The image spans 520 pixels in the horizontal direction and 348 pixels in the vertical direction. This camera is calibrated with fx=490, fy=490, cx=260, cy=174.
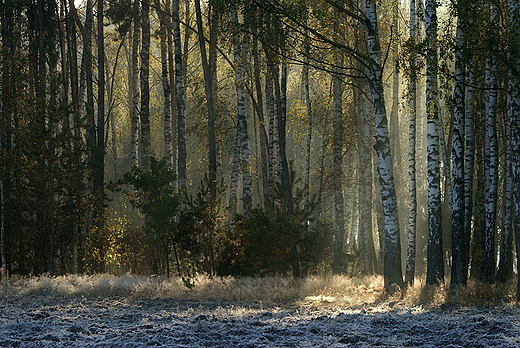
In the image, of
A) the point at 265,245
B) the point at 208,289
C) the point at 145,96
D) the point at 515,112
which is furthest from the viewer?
the point at 145,96

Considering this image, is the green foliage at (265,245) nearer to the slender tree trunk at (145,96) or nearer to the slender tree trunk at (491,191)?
the slender tree trunk at (491,191)

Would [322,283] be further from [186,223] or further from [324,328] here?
[324,328]

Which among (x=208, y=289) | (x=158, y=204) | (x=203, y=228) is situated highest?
(x=158, y=204)

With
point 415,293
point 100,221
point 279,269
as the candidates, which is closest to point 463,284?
point 415,293

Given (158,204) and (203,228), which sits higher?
(158,204)

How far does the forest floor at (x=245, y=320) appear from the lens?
5605 millimetres

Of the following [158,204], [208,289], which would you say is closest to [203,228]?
[158,204]

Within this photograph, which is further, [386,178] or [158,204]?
[158,204]

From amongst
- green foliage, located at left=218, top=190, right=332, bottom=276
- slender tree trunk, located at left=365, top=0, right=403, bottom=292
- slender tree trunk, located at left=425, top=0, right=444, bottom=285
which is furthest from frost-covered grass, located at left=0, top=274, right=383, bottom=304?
slender tree trunk, located at left=425, top=0, right=444, bottom=285

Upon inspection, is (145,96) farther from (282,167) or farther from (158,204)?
(282,167)

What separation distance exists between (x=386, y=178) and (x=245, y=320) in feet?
18.5

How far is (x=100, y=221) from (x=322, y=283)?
7.35m

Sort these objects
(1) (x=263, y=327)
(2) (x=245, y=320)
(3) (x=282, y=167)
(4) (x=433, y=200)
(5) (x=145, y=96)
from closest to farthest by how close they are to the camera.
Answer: (1) (x=263, y=327) → (2) (x=245, y=320) → (4) (x=433, y=200) → (3) (x=282, y=167) → (5) (x=145, y=96)

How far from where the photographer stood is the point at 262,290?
440 inches
